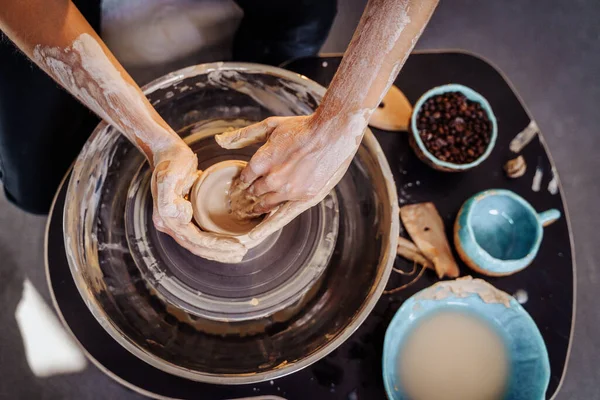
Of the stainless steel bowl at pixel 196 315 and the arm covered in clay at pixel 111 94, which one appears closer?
the arm covered in clay at pixel 111 94

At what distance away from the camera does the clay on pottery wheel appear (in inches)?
38.0

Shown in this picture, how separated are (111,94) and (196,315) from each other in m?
0.50

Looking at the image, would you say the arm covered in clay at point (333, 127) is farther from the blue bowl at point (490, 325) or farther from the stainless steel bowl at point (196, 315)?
the blue bowl at point (490, 325)

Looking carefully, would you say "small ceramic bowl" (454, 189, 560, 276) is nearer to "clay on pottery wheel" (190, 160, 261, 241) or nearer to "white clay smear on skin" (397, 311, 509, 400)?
"white clay smear on skin" (397, 311, 509, 400)

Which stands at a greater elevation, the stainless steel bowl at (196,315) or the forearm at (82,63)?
the forearm at (82,63)

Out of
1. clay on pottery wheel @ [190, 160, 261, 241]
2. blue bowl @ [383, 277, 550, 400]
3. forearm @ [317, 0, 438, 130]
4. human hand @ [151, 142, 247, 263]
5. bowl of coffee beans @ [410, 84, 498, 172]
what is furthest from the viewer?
bowl of coffee beans @ [410, 84, 498, 172]

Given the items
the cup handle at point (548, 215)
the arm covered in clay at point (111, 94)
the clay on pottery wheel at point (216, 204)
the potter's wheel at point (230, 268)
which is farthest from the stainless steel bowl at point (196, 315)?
the cup handle at point (548, 215)

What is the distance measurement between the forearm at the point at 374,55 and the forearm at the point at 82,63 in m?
0.34

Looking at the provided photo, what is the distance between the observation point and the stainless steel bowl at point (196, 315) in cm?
99

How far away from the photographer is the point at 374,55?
75 centimetres

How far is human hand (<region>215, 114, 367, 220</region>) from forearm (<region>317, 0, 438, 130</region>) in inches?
1.0

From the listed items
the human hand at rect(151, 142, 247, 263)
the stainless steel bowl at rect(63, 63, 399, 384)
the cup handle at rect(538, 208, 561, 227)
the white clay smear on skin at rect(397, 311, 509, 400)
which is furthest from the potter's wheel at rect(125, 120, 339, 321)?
the cup handle at rect(538, 208, 561, 227)

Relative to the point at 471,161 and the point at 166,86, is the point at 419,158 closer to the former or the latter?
the point at 471,161

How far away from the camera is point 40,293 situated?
1610 millimetres
